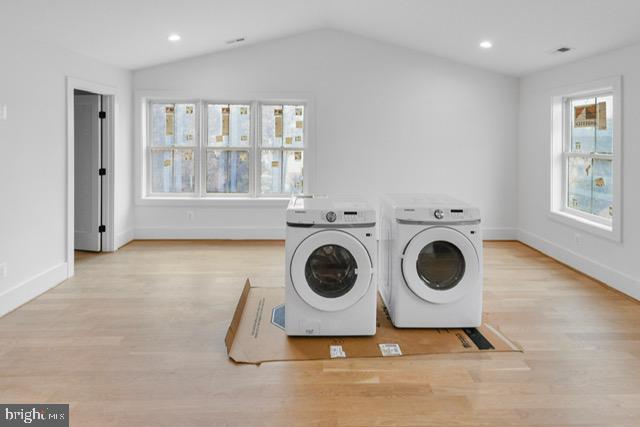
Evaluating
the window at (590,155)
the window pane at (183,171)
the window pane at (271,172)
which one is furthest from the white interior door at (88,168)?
the window at (590,155)

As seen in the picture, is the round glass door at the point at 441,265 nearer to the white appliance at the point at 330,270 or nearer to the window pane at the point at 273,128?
the white appliance at the point at 330,270

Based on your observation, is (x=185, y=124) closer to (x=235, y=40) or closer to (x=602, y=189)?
(x=235, y=40)

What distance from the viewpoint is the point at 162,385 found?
2566 millimetres

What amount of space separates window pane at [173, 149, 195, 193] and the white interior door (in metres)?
1.19

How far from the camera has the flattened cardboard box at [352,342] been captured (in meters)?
2.97

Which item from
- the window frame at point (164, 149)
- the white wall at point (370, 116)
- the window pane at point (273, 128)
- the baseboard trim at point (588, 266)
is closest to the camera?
the baseboard trim at point (588, 266)

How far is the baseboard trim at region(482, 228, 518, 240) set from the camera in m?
6.99

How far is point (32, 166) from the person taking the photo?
4.16 meters

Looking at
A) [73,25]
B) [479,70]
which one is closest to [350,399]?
[73,25]

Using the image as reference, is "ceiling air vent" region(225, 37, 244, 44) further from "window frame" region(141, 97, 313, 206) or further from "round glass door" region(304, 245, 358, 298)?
"round glass door" region(304, 245, 358, 298)

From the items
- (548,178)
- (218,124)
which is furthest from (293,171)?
(548,178)

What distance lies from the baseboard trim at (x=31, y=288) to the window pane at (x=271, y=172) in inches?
117

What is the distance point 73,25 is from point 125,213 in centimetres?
284

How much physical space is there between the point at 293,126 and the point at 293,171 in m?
0.63
